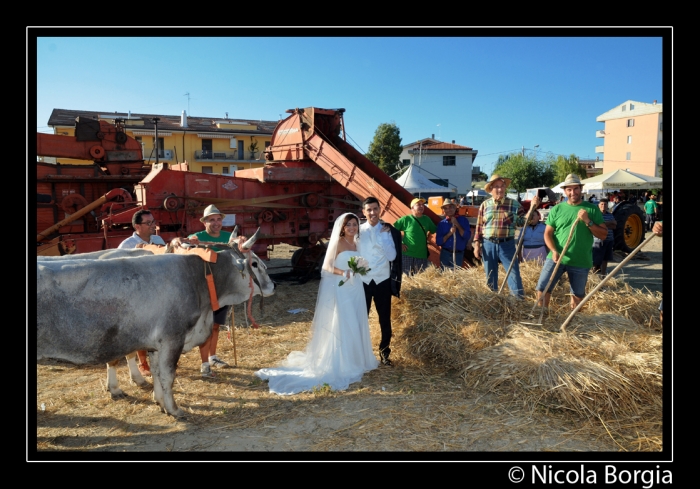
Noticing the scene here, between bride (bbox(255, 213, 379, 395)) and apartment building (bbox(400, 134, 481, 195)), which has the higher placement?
apartment building (bbox(400, 134, 481, 195))

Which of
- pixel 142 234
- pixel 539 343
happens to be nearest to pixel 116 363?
pixel 142 234

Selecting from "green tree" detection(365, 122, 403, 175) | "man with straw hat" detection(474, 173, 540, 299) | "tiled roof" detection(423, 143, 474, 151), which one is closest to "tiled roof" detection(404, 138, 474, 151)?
"tiled roof" detection(423, 143, 474, 151)

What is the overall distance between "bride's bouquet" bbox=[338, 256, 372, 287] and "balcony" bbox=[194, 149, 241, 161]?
36.8m

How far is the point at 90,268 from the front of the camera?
3.81m

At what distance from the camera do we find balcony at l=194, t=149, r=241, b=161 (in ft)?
128

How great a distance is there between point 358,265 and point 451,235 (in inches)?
107

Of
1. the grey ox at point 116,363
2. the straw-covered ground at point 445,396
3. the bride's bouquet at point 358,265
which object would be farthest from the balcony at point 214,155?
the bride's bouquet at point 358,265

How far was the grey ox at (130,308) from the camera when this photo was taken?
11.9 ft

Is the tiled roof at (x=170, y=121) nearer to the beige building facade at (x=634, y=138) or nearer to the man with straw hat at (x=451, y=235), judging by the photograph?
the man with straw hat at (x=451, y=235)

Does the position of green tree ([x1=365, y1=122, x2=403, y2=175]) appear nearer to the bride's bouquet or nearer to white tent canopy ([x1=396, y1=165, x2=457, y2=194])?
white tent canopy ([x1=396, y1=165, x2=457, y2=194])

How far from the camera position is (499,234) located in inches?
234

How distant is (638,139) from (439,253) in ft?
159

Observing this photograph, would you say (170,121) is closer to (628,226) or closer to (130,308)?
(628,226)
